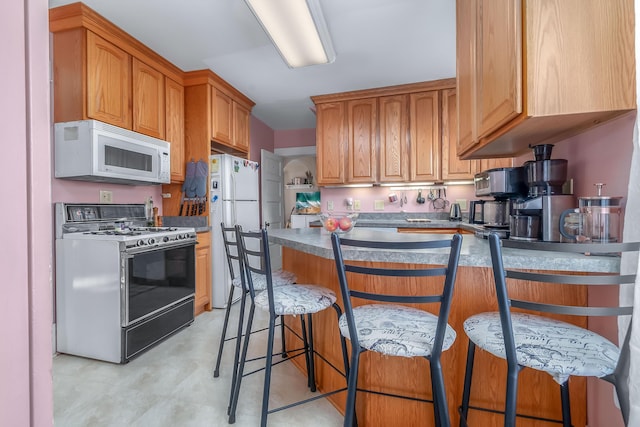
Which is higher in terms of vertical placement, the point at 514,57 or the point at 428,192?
the point at 514,57

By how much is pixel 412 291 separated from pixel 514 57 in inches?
38.0

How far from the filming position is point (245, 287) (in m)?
1.66

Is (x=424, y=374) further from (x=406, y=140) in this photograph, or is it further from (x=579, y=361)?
(x=406, y=140)

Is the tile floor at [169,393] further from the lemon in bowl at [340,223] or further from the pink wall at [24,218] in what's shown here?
the pink wall at [24,218]

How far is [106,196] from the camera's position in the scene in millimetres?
2566

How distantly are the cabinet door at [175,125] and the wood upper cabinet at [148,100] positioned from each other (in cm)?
6

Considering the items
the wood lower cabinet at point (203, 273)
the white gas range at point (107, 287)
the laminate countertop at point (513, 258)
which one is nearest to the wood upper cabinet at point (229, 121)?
the wood lower cabinet at point (203, 273)

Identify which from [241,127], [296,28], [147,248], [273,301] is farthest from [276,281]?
[241,127]

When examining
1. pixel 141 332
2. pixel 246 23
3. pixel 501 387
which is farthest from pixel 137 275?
pixel 501 387

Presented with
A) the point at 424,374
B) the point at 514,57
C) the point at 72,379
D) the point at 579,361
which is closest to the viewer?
the point at 579,361

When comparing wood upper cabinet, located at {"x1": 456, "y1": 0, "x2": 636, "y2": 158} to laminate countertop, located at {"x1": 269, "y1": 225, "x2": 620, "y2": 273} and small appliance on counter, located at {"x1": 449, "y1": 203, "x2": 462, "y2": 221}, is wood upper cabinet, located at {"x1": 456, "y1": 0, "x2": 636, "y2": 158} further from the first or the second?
small appliance on counter, located at {"x1": 449, "y1": 203, "x2": 462, "y2": 221}

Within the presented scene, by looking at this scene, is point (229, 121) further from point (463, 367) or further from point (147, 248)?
point (463, 367)

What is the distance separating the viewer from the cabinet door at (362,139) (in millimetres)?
3674

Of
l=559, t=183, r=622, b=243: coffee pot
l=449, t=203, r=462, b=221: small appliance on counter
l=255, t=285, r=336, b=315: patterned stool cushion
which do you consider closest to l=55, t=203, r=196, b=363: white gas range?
l=255, t=285, r=336, b=315: patterned stool cushion
